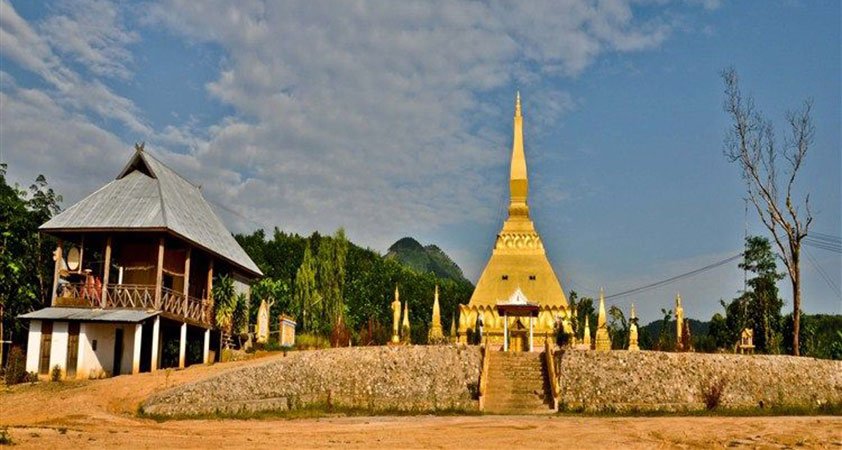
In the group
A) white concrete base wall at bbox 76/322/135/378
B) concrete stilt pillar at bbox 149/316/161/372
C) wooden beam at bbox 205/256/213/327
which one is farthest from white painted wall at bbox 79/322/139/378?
wooden beam at bbox 205/256/213/327

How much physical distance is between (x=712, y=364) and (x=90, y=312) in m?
20.9

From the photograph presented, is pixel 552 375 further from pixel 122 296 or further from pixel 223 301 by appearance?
pixel 122 296

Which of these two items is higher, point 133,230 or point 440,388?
point 133,230

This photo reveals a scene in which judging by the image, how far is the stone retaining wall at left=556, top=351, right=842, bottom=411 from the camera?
993 inches

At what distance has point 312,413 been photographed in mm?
23281

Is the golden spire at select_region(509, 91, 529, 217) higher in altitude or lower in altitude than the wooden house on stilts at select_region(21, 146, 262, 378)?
higher

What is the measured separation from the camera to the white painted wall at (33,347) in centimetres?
2862

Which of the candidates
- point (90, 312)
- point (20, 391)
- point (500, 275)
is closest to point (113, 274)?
point (90, 312)

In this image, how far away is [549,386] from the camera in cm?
2586

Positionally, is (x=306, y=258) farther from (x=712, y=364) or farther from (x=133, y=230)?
(x=712, y=364)

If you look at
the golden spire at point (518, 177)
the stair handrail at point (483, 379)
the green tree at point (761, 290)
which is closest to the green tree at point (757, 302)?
the green tree at point (761, 290)

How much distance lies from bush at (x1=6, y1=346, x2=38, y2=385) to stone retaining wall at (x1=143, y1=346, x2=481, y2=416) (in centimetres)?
664

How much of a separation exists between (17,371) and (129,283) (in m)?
5.69

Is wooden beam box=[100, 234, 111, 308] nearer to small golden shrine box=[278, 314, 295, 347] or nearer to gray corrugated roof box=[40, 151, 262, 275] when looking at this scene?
gray corrugated roof box=[40, 151, 262, 275]
